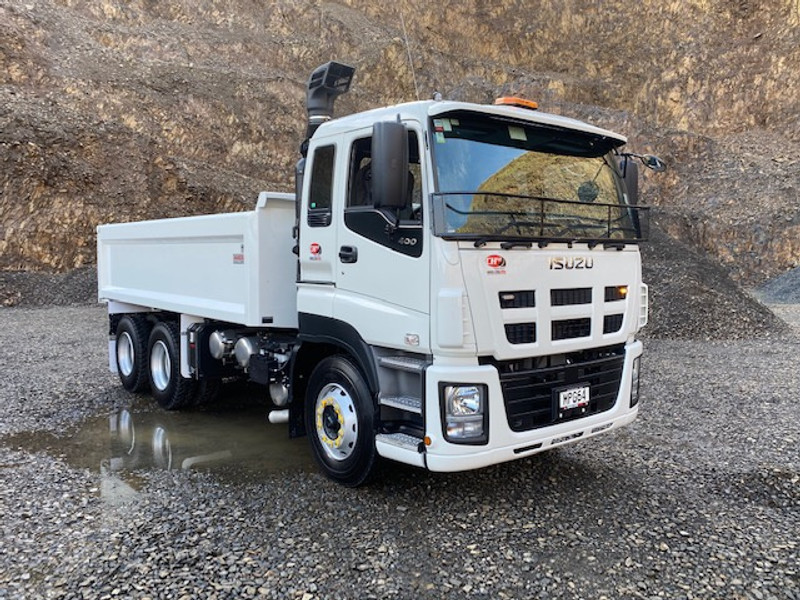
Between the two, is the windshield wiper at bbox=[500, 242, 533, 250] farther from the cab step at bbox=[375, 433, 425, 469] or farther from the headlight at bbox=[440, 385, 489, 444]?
the cab step at bbox=[375, 433, 425, 469]

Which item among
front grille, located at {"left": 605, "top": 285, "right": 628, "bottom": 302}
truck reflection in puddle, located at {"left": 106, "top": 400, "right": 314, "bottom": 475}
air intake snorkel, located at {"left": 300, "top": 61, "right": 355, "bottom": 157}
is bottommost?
truck reflection in puddle, located at {"left": 106, "top": 400, "right": 314, "bottom": 475}

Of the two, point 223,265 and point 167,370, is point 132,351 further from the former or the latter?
point 223,265

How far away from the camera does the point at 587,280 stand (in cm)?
475

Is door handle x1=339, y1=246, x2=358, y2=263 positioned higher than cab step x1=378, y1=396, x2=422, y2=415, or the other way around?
door handle x1=339, y1=246, x2=358, y2=263

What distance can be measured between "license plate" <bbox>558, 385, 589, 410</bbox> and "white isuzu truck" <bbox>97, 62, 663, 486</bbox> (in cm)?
1

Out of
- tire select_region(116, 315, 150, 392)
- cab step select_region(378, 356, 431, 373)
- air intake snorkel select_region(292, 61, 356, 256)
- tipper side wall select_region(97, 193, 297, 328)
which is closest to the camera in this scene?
cab step select_region(378, 356, 431, 373)

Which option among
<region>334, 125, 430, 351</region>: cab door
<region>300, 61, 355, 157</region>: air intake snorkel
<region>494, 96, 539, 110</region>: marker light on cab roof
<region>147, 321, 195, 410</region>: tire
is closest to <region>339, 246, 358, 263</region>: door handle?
<region>334, 125, 430, 351</region>: cab door

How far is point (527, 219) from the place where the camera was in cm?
449

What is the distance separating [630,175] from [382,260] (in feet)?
7.77

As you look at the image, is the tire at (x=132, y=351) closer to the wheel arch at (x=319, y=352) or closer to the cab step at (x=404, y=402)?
the wheel arch at (x=319, y=352)

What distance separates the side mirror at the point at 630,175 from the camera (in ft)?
17.9

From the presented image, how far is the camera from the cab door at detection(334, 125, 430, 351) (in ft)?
14.3

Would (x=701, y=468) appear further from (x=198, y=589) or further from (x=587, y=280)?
(x=198, y=589)

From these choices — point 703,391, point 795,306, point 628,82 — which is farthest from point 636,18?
point 703,391
